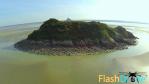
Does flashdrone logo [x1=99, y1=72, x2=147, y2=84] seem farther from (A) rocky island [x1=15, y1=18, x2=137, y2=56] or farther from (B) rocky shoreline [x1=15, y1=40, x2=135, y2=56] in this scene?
(A) rocky island [x1=15, y1=18, x2=137, y2=56]

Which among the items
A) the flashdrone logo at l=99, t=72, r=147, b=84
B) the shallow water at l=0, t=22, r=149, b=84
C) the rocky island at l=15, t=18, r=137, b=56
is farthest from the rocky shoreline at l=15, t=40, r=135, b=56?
the flashdrone logo at l=99, t=72, r=147, b=84

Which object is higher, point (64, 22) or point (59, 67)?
point (64, 22)

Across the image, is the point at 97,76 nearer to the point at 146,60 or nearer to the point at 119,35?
the point at 146,60

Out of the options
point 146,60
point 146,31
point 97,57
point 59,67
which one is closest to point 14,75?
point 59,67

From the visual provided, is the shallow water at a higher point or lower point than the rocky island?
lower

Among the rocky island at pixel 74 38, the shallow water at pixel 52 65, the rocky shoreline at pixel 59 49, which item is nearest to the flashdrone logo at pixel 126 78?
the shallow water at pixel 52 65

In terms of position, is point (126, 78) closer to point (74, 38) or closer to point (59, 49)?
point (59, 49)

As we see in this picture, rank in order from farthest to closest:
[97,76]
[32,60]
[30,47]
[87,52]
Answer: [30,47] → [87,52] → [32,60] → [97,76]
